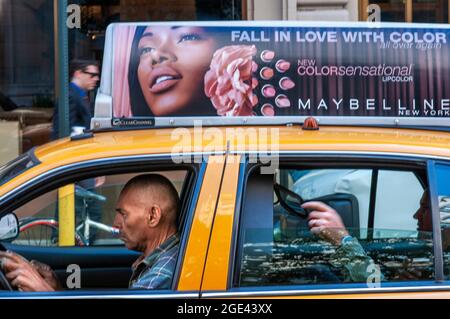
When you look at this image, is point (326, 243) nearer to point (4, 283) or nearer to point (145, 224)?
point (145, 224)

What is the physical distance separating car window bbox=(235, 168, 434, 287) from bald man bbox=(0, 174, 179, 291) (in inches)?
13.9

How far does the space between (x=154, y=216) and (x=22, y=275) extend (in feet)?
1.91

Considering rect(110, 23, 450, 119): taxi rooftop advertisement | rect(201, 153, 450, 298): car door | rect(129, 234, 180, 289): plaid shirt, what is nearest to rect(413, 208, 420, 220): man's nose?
rect(201, 153, 450, 298): car door

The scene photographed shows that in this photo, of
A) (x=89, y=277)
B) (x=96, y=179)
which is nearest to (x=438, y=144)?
(x=96, y=179)

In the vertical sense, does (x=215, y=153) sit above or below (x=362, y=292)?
above

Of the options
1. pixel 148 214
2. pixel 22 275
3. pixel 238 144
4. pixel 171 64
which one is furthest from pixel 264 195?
pixel 171 64

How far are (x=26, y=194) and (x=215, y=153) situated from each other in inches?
29.0

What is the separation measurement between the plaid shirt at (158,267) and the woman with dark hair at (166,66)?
1.21m

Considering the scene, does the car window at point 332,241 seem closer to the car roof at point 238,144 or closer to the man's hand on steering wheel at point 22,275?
the car roof at point 238,144

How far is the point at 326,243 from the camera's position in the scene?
3146mm

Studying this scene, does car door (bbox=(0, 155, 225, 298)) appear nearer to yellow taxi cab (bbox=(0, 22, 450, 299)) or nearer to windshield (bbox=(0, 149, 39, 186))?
yellow taxi cab (bbox=(0, 22, 450, 299))
